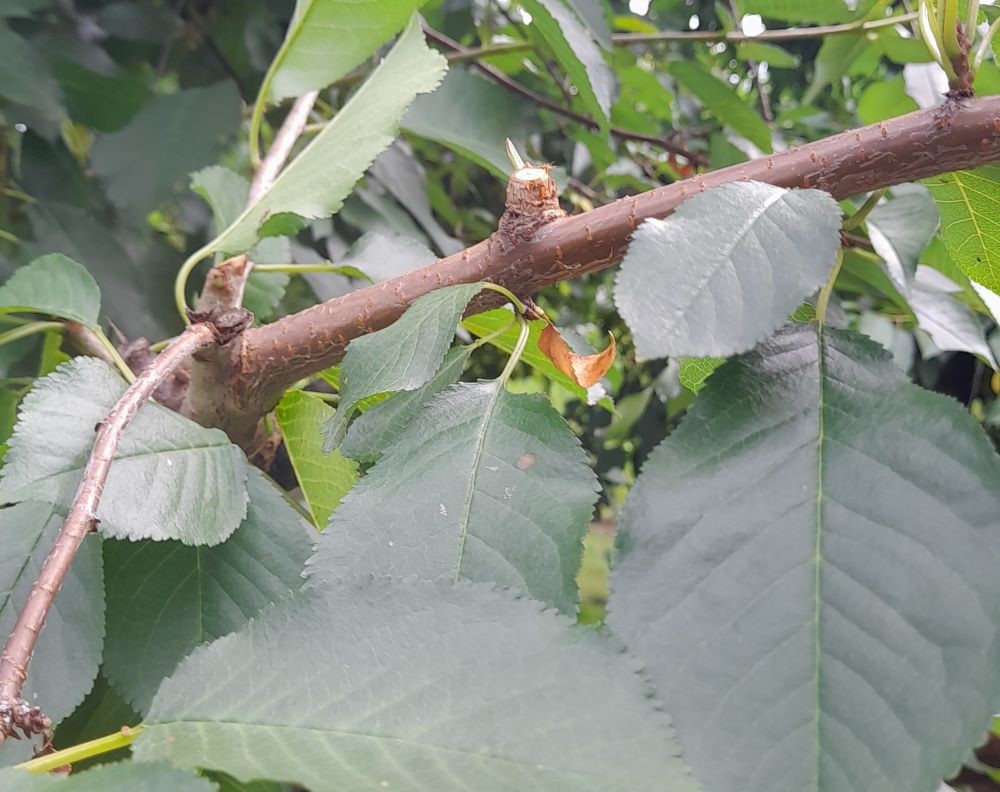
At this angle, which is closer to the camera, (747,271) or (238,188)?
(747,271)

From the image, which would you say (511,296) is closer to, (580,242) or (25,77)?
(580,242)

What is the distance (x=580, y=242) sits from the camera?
38cm

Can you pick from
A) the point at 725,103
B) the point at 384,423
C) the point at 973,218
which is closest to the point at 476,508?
the point at 384,423

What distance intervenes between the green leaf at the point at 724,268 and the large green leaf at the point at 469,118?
1.61ft

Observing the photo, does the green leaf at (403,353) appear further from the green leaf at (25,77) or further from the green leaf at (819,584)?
the green leaf at (25,77)

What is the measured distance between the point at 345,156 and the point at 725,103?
1.95ft

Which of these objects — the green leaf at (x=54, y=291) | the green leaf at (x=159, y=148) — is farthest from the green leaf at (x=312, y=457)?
→ the green leaf at (x=159, y=148)

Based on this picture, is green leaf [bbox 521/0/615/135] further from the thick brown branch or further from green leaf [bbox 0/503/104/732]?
green leaf [bbox 0/503/104/732]

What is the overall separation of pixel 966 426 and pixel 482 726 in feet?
0.67

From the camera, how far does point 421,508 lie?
323mm

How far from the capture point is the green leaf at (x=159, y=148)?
0.96 meters

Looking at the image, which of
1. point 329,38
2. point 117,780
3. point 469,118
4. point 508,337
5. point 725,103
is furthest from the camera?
point 725,103

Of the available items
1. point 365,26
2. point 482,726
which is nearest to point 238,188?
point 365,26

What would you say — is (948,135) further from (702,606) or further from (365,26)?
(365,26)
